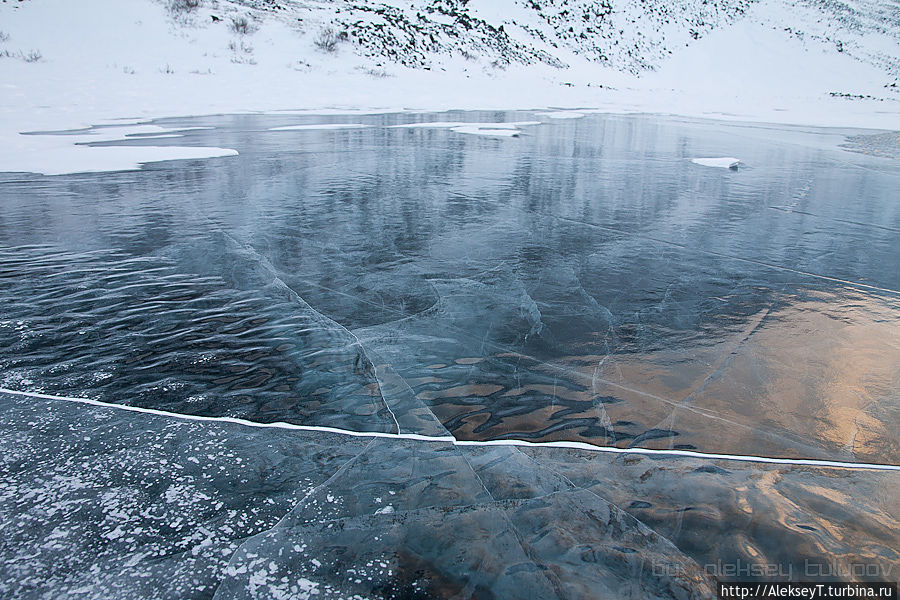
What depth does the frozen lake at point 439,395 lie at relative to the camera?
5.10ft

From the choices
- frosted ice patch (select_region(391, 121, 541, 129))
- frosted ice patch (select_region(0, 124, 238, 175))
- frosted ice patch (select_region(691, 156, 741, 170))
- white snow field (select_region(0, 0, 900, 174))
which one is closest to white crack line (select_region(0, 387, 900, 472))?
frosted ice patch (select_region(0, 124, 238, 175))

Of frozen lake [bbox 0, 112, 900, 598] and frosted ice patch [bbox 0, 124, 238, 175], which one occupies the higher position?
frosted ice patch [bbox 0, 124, 238, 175]

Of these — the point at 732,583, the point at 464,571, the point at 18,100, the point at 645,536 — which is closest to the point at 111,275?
the point at 464,571

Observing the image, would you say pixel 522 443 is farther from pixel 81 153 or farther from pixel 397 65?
pixel 397 65

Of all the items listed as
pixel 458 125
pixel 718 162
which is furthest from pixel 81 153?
pixel 718 162

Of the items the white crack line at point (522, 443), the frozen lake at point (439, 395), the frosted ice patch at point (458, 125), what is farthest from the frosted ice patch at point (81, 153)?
the white crack line at point (522, 443)

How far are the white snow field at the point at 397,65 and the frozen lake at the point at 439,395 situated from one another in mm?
5100

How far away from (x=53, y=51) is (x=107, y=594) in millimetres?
23531

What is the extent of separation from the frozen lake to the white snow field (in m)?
5.10

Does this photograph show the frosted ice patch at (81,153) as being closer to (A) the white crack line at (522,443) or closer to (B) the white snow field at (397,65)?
(B) the white snow field at (397,65)

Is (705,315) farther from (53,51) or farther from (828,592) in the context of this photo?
(53,51)

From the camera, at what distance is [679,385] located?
2.45 m

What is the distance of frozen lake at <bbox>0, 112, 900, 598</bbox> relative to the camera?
1.55 metres

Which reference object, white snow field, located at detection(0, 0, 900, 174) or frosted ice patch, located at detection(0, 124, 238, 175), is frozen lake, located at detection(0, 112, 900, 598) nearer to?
frosted ice patch, located at detection(0, 124, 238, 175)
